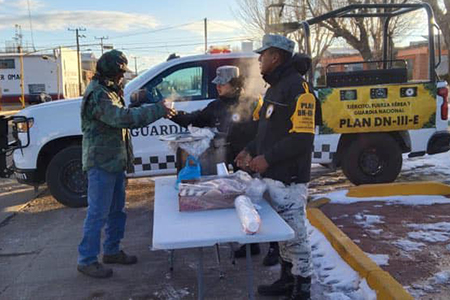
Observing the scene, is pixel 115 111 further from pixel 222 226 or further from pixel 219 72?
pixel 222 226

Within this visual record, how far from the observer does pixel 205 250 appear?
4648mm

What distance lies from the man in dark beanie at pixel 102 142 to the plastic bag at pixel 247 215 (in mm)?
1182

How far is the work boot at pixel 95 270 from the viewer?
13.1 feet

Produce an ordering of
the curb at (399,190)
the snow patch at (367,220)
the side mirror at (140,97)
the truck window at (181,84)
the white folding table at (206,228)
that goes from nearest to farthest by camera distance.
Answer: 1. the white folding table at (206,228)
2. the side mirror at (140,97)
3. the snow patch at (367,220)
4. the curb at (399,190)
5. the truck window at (181,84)

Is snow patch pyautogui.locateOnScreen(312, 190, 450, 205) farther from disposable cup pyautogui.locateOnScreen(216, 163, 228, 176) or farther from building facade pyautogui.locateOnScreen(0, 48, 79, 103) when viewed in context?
building facade pyautogui.locateOnScreen(0, 48, 79, 103)

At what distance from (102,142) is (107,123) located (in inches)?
9.9

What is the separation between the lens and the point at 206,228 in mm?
2574

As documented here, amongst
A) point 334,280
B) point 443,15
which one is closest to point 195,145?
point 334,280

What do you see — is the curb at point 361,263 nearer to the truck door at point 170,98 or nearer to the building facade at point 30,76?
the truck door at point 170,98

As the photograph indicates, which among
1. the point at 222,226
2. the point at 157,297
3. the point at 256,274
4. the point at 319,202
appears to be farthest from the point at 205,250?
the point at 222,226

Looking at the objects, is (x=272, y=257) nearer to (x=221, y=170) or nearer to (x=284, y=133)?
(x=221, y=170)

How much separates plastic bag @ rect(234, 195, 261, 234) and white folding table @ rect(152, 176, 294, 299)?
4 cm

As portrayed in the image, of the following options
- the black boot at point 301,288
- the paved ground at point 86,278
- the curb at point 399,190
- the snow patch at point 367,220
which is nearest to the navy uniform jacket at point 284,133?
the black boot at point 301,288

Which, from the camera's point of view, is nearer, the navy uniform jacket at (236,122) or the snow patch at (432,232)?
the navy uniform jacket at (236,122)
